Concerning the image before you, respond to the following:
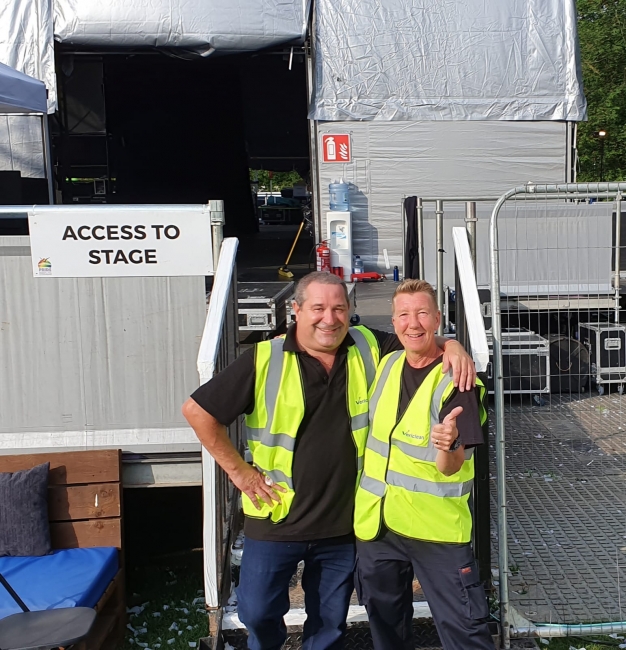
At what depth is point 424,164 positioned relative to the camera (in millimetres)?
11711

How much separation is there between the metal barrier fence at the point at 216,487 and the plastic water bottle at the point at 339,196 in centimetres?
777

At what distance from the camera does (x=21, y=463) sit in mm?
4234

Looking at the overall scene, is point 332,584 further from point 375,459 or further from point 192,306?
point 192,306

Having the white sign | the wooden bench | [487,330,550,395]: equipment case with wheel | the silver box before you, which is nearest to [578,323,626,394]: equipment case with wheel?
[487,330,550,395]: equipment case with wheel

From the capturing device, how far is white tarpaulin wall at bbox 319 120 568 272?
38.0 feet

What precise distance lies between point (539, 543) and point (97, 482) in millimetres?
2808

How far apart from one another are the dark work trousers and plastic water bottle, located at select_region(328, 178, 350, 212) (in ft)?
30.1

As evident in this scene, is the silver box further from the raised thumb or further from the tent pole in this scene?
the tent pole

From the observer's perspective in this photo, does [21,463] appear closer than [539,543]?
Yes

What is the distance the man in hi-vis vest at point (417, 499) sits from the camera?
2.76m

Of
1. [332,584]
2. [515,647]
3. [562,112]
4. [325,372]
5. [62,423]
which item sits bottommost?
[515,647]

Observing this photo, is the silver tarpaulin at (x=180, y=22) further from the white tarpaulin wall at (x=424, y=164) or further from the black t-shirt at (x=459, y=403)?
the black t-shirt at (x=459, y=403)

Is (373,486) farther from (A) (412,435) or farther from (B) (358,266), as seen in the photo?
(B) (358,266)

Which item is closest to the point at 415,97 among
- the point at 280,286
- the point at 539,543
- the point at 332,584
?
the point at 280,286
